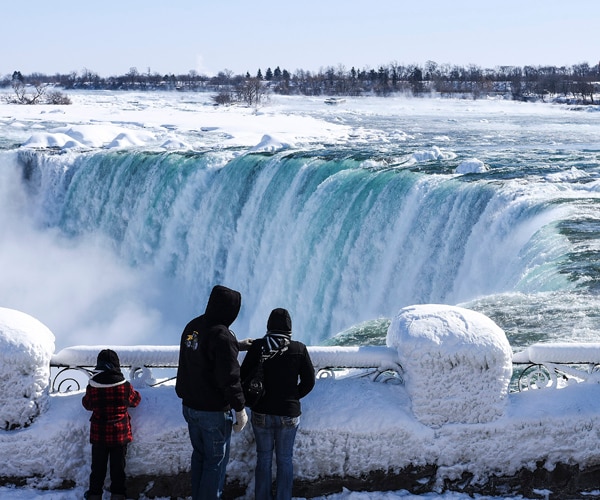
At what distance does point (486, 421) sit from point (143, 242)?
1701cm

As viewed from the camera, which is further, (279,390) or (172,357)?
(172,357)

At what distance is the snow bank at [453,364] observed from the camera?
4.21 metres

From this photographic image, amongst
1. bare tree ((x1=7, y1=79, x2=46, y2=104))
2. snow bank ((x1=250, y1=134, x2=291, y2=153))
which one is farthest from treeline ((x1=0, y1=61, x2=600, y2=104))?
snow bank ((x1=250, y1=134, x2=291, y2=153))

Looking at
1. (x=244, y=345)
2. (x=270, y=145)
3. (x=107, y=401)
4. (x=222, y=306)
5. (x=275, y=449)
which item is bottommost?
(x=275, y=449)

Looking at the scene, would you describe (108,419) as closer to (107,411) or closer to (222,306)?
(107,411)

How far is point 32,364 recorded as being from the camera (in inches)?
167

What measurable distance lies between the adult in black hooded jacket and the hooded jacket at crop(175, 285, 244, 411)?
203 mm

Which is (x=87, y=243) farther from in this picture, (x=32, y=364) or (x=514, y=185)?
(x=32, y=364)

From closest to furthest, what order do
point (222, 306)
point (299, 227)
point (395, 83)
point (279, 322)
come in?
point (222, 306), point (279, 322), point (299, 227), point (395, 83)

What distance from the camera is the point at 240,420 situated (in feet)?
13.0

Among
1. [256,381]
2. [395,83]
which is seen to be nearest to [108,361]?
[256,381]

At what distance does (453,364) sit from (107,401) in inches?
73.8

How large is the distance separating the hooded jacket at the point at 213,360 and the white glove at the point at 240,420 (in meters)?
0.06

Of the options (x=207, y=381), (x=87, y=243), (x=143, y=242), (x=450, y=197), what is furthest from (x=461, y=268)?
(x=87, y=243)
